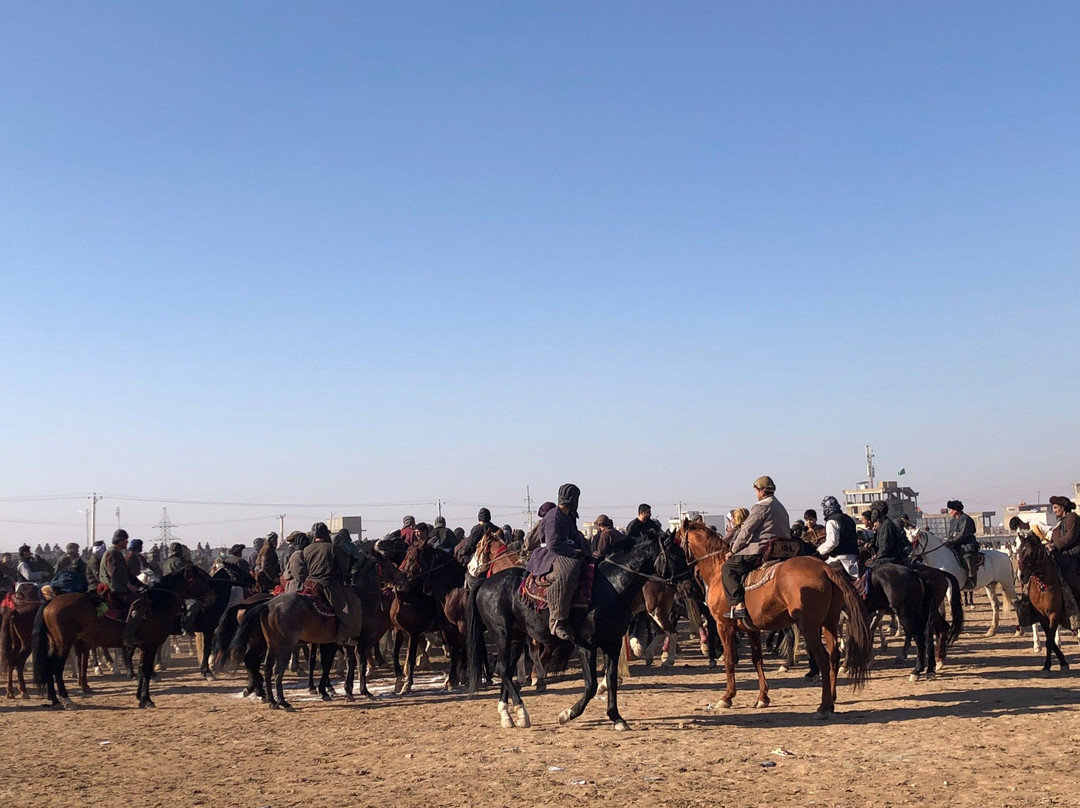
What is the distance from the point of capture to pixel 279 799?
789 cm

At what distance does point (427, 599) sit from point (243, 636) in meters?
3.11

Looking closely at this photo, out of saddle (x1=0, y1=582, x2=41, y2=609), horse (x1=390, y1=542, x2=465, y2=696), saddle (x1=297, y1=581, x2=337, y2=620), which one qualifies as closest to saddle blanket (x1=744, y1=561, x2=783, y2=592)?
horse (x1=390, y1=542, x2=465, y2=696)

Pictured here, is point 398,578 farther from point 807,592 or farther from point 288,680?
point 807,592

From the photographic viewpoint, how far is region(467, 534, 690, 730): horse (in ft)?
34.8

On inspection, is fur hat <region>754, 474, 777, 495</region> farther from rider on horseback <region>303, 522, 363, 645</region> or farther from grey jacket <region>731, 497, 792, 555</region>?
rider on horseback <region>303, 522, 363, 645</region>

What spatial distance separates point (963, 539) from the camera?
17.9 meters

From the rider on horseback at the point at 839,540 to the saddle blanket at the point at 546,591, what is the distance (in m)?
4.71

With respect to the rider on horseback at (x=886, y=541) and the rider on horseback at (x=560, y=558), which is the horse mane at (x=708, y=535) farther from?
the rider on horseback at (x=886, y=541)

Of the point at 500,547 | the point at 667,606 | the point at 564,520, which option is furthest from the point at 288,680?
the point at 564,520

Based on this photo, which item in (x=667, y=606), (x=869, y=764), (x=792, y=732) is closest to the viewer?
(x=869, y=764)

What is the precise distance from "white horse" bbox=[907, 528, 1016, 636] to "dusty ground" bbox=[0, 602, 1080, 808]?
3914 millimetres

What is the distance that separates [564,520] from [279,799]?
173 inches

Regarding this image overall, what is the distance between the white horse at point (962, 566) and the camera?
1764 cm

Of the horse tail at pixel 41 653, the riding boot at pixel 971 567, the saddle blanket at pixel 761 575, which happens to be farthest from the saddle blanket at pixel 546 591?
the riding boot at pixel 971 567
